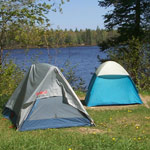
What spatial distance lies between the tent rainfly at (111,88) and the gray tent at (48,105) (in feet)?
7.52

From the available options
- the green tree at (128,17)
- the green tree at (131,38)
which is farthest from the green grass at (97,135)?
the green tree at (128,17)

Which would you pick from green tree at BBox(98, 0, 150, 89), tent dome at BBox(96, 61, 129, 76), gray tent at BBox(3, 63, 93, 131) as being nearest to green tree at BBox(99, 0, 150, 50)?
green tree at BBox(98, 0, 150, 89)

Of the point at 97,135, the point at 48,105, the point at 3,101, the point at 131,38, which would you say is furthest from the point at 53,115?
the point at 131,38

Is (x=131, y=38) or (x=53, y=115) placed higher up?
(x=131, y=38)

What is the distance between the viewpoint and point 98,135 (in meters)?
5.49

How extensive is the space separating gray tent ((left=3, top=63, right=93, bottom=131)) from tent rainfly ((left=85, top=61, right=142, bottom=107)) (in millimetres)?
2292

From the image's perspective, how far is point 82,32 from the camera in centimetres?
7644

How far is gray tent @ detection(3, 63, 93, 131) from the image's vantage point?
6.29m

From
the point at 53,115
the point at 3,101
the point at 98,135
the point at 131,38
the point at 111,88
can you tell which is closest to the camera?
the point at 98,135

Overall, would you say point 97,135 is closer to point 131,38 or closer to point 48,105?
point 48,105

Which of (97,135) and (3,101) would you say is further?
(3,101)

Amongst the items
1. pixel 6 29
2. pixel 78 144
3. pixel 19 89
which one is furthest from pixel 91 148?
pixel 6 29

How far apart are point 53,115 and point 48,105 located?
264mm

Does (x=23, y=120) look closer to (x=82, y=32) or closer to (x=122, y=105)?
(x=122, y=105)
